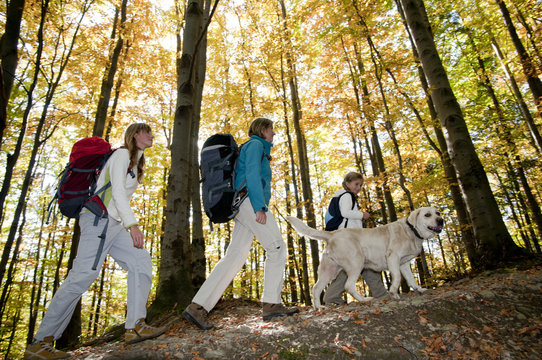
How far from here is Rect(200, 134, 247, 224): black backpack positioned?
3.38 meters

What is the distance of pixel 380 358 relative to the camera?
8.12 feet

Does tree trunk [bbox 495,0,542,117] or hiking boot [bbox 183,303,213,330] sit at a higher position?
tree trunk [bbox 495,0,542,117]

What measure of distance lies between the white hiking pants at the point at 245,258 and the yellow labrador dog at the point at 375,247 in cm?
75

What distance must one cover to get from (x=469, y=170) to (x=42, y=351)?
19.4 feet

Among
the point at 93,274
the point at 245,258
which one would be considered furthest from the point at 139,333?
the point at 245,258

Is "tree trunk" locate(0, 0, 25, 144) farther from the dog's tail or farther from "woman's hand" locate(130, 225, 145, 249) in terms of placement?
the dog's tail

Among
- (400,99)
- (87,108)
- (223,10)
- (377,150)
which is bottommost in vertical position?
(377,150)

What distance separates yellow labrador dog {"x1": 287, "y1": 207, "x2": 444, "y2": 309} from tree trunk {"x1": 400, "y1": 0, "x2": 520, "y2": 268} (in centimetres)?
78

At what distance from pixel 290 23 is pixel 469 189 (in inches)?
381

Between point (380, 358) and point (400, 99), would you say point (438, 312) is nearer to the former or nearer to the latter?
point (380, 358)

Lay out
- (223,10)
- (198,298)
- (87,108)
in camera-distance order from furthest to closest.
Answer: (223,10) → (87,108) → (198,298)

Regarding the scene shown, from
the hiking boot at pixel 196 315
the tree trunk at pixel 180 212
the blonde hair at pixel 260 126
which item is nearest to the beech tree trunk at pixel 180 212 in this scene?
the tree trunk at pixel 180 212

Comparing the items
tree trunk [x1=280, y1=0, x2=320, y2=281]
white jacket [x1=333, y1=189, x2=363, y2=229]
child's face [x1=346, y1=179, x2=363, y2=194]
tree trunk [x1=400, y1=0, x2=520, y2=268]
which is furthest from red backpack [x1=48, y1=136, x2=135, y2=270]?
tree trunk [x1=280, y1=0, x2=320, y2=281]

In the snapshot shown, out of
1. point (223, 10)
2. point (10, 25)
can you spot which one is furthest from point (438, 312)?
point (223, 10)
